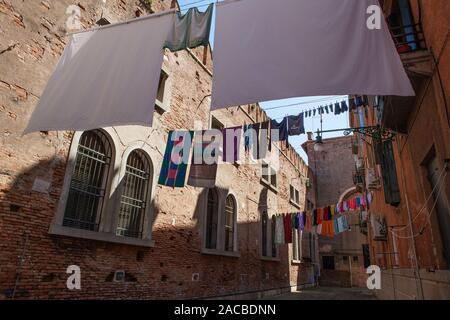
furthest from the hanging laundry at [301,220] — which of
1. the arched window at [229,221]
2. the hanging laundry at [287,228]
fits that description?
the arched window at [229,221]

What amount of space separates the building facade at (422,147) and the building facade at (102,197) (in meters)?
5.71

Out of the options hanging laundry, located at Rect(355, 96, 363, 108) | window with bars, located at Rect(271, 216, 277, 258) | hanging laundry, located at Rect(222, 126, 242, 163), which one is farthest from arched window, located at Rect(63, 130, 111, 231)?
window with bars, located at Rect(271, 216, 277, 258)

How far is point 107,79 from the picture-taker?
4996 mm

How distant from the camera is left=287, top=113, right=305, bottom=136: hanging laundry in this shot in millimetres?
11273

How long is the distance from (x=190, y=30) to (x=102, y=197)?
416cm

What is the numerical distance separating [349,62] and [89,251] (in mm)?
6010

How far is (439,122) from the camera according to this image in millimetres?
4762

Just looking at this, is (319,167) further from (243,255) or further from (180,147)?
(180,147)

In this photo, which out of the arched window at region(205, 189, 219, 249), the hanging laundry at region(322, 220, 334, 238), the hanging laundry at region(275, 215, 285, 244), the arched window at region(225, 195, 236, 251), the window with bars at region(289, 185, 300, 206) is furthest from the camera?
the window with bars at region(289, 185, 300, 206)

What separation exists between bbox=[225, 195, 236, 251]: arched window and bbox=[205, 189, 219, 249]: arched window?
971mm

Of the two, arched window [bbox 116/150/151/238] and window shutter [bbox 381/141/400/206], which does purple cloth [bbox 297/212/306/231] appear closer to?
window shutter [bbox 381/141/400/206]

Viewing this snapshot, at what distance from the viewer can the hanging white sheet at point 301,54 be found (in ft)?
13.0

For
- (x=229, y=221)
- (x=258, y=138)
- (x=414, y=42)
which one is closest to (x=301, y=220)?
(x=229, y=221)

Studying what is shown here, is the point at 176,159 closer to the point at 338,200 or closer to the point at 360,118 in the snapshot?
the point at 360,118
